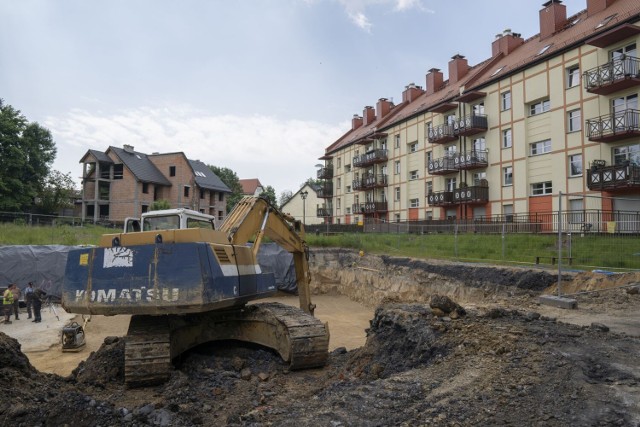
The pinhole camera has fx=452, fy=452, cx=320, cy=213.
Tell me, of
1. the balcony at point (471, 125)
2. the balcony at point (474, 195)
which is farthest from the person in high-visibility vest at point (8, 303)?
the balcony at point (471, 125)

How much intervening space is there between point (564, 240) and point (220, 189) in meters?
43.6

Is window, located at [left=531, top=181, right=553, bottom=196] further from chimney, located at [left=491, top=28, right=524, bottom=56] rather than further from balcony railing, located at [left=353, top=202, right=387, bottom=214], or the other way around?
balcony railing, located at [left=353, top=202, right=387, bottom=214]

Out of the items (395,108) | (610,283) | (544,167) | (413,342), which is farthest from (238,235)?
(395,108)

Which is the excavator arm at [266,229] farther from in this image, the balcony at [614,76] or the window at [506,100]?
the window at [506,100]

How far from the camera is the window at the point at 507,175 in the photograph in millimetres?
30125

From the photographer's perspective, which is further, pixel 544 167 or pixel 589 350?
pixel 544 167

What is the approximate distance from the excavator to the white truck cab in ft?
8.92

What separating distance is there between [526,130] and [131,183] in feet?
112

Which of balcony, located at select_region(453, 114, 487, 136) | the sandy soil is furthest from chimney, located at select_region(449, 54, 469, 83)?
the sandy soil

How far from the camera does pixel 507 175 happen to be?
30.6 meters

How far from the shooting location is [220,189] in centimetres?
5344

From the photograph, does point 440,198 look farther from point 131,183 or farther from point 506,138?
point 131,183

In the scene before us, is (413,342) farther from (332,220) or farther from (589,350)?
(332,220)

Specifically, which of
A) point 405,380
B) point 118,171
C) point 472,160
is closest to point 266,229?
point 405,380
